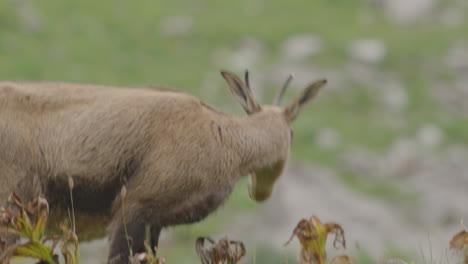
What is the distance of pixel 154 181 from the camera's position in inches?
299

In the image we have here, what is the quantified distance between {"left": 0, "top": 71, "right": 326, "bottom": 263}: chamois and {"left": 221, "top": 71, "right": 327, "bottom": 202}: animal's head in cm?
18

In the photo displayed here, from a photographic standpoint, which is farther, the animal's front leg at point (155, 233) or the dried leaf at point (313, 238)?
the animal's front leg at point (155, 233)

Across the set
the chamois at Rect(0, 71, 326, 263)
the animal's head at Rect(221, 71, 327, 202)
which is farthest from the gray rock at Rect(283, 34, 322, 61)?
the chamois at Rect(0, 71, 326, 263)

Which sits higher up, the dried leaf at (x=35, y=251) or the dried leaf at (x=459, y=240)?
the dried leaf at (x=35, y=251)

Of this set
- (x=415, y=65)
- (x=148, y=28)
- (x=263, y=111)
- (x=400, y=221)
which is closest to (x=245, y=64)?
(x=148, y=28)

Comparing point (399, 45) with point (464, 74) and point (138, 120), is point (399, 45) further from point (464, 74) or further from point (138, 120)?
point (138, 120)

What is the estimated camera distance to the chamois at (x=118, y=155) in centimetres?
756

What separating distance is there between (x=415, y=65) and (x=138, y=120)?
19.6m

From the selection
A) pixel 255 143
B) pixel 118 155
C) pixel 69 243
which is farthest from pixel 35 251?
pixel 255 143

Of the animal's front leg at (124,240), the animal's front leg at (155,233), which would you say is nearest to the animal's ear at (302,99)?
the animal's front leg at (155,233)

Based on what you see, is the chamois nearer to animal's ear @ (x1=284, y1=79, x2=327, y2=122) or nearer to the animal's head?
the animal's head

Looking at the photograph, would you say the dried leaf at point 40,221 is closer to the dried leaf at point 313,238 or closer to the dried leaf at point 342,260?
the dried leaf at point 313,238

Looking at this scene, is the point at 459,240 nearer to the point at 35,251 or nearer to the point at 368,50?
the point at 35,251

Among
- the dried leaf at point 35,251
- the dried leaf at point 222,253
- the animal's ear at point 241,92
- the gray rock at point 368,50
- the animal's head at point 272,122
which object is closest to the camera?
the dried leaf at point 35,251
